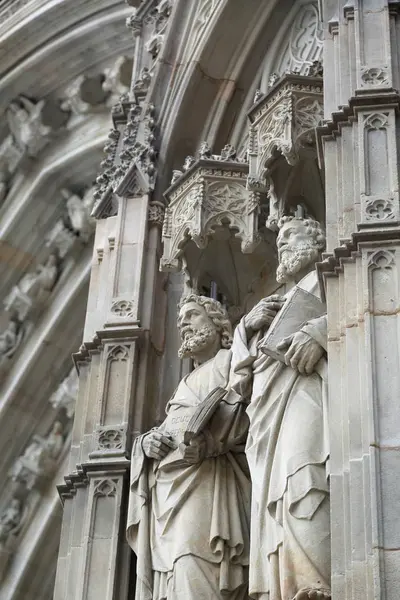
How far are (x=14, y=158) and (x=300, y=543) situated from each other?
26.9 ft

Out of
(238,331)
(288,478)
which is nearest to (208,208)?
(238,331)

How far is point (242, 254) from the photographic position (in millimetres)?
9273

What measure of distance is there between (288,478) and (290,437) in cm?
24

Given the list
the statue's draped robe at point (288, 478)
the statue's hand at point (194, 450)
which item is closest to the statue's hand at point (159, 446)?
the statue's hand at point (194, 450)

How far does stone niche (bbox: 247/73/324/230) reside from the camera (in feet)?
28.2

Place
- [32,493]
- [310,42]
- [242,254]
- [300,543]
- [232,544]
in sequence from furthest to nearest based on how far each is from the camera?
1. [32,493]
2. [310,42]
3. [242,254]
4. [232,544]
5. [300,543]

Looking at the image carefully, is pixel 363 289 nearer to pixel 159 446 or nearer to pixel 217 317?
pixel 159 446

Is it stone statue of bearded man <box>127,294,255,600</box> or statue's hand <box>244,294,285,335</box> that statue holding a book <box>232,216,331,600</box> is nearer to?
statue's hand <box>244,294,285,335</box>

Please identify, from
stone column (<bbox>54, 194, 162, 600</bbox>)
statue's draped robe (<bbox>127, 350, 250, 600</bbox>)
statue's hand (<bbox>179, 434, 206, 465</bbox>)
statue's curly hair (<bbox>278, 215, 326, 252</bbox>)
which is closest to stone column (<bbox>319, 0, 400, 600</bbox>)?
statue's curly hair (<bbox>278, 215, 326, 252</bbox>)

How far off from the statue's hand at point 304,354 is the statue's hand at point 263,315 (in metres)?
0.64

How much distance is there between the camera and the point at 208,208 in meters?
9.09

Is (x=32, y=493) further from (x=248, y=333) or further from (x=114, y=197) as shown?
(x=248, y=333)

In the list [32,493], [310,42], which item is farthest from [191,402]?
[32,493]

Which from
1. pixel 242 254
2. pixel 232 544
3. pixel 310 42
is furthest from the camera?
pixel 310 42
